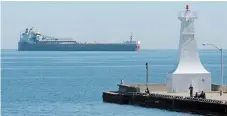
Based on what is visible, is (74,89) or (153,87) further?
(74,89)

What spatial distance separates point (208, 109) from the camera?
2014 inches

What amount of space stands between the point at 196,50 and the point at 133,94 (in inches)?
235

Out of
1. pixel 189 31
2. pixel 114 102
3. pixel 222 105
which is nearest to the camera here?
pixel 222 105

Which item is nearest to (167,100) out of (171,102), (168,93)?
(171,102)

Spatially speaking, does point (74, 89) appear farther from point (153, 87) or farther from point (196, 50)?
point (196, 50)

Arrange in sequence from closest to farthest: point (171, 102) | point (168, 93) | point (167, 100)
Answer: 1. point (171, 102)
2. point (167, 100)
3. point (168, 93)

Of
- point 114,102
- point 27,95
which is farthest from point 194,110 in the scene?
point 27,95

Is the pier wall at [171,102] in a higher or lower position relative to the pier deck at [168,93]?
lower

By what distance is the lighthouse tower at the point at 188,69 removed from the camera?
2297 inches

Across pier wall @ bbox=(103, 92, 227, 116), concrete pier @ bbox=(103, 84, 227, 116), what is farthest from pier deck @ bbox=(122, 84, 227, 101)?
pier wall @ bbox=(103, 92, 227, 116)

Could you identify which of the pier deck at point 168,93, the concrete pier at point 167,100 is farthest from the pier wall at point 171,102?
the pier deck at point 168,93

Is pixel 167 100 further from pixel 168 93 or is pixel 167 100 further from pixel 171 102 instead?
pixel 168 93

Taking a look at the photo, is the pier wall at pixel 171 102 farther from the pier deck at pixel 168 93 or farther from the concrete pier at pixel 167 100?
the pier deck at pixel 168 93

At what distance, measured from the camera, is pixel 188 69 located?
58.8 meters
